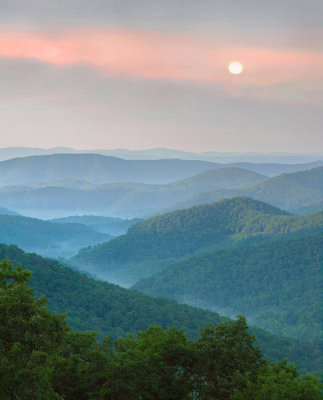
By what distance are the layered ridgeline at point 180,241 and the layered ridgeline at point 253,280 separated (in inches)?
940

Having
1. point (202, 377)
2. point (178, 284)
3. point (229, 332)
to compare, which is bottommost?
point (178, 284)

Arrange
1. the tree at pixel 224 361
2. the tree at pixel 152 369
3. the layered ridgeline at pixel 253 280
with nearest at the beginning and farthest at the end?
the tree at pixel 152 369 < the tree at pixel 224 361 < the layered ridgeline at pixel 253 280

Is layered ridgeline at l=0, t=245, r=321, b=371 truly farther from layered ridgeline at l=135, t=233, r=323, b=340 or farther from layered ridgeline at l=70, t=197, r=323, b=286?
layered ridgeline at l=70, t=197, r=323, b=286

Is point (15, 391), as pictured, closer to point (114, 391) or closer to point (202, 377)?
point (114, 391)

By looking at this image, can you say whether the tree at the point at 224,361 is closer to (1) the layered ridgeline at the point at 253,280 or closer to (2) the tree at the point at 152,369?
(2) the tree at the point at 152,369

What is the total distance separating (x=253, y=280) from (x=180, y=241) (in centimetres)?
5968

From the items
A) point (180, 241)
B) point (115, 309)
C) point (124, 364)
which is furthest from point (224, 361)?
point (180, 241)

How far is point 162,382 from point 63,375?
4.83 metres

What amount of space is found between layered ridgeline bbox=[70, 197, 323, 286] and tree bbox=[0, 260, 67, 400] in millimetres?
152474

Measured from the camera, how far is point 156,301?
84.8 meters

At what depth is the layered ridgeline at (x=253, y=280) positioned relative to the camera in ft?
393

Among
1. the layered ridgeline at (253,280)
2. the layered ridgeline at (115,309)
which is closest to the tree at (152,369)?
the layered ridgeline at (115,309)

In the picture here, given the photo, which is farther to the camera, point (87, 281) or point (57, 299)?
point (87, 281)

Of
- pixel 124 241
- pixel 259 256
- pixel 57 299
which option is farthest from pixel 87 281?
pixel 124 241
